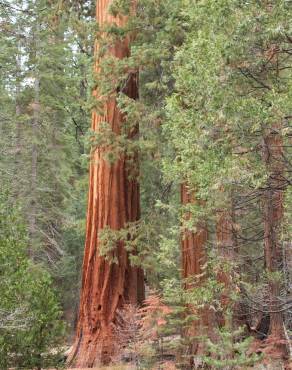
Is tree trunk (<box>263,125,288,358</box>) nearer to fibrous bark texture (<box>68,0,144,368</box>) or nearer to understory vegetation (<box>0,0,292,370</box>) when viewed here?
understory vegetation (<box>0,0,292,370</box>)

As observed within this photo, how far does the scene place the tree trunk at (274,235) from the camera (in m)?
6.97

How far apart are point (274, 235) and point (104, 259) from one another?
3166 mm

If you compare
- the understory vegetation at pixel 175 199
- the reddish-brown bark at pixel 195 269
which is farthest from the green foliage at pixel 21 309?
the reddish-brown bark at pixel 195 269

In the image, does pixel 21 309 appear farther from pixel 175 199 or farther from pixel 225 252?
pixel 175 199

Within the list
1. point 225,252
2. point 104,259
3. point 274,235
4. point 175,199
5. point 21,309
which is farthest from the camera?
point 175,199

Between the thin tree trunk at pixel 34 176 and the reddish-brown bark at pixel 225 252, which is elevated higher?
the thin tree trunk at pixel 34 176

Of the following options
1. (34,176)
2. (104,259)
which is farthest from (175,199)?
(34,176)

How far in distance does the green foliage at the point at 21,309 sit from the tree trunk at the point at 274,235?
2851mm

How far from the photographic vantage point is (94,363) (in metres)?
9.61

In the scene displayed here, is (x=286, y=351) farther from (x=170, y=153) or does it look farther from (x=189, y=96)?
(x=189, y=96)

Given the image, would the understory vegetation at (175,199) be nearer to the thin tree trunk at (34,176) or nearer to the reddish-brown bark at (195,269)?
the reddish-brown bark at (195,269)

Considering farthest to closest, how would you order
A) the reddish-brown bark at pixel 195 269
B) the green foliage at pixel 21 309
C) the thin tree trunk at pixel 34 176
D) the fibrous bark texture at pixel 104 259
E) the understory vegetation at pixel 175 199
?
the thin tree trunk at pixel 34 176
the fibrous bark texture at pixel 104 259
the reddish-brown bark at pixel 195 269
the green foliage at pixel 21 309
the understory vegetation at pixel 175 199

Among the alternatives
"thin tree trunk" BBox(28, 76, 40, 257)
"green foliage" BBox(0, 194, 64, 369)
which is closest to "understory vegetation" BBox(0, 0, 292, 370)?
"green foliage" BBox(0, 194, 64, 369)

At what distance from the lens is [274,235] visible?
891cm
